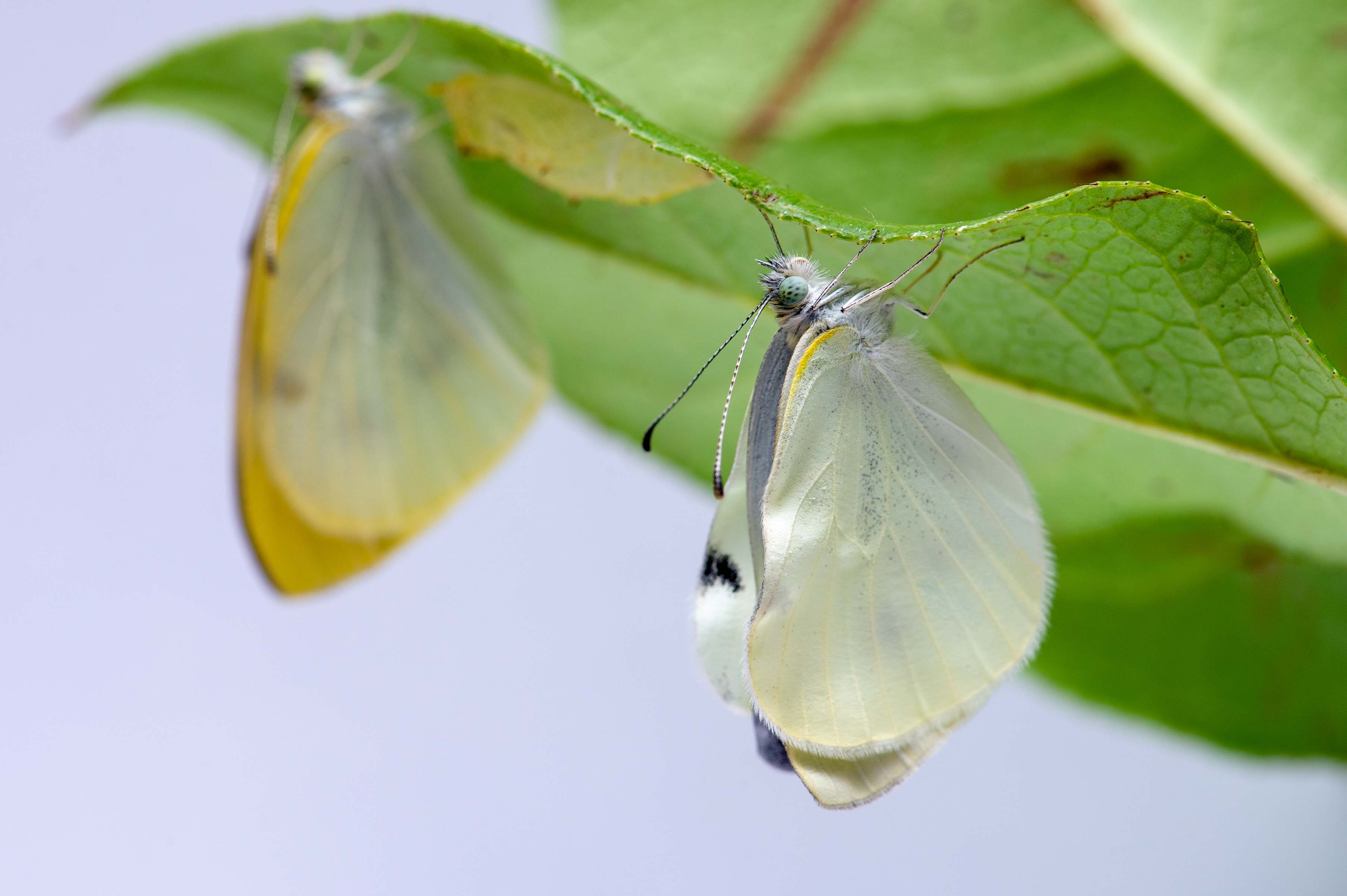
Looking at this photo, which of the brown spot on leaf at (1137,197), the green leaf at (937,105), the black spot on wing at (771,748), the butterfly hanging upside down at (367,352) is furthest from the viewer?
the butterfly hanging upside down at (367,352)

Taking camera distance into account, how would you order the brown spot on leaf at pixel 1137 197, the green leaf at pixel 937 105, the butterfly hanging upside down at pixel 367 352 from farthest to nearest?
the butterfly hanging upside down at pixel 367 352 → the green leaf at pixel 937 105 → the brown spot on leaf at pixel 1137 197

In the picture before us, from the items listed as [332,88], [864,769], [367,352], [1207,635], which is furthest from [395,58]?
[1207,635]

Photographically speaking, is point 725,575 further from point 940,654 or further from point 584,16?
point 584,16

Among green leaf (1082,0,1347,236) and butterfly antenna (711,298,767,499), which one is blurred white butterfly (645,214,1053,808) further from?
green leaf (1082,0,1347,236)

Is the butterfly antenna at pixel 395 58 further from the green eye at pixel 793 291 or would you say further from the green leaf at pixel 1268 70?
the green leaf at pixel 1268 70

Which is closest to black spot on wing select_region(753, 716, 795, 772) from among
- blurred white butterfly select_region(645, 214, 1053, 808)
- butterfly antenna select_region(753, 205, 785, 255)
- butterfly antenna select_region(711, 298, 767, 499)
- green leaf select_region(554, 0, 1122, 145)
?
blurred white butterfly select_region(645, 214, 1053, 808)

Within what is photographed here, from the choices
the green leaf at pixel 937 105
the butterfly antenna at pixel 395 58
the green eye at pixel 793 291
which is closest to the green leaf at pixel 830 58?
the green leaf at pixel 937 105
